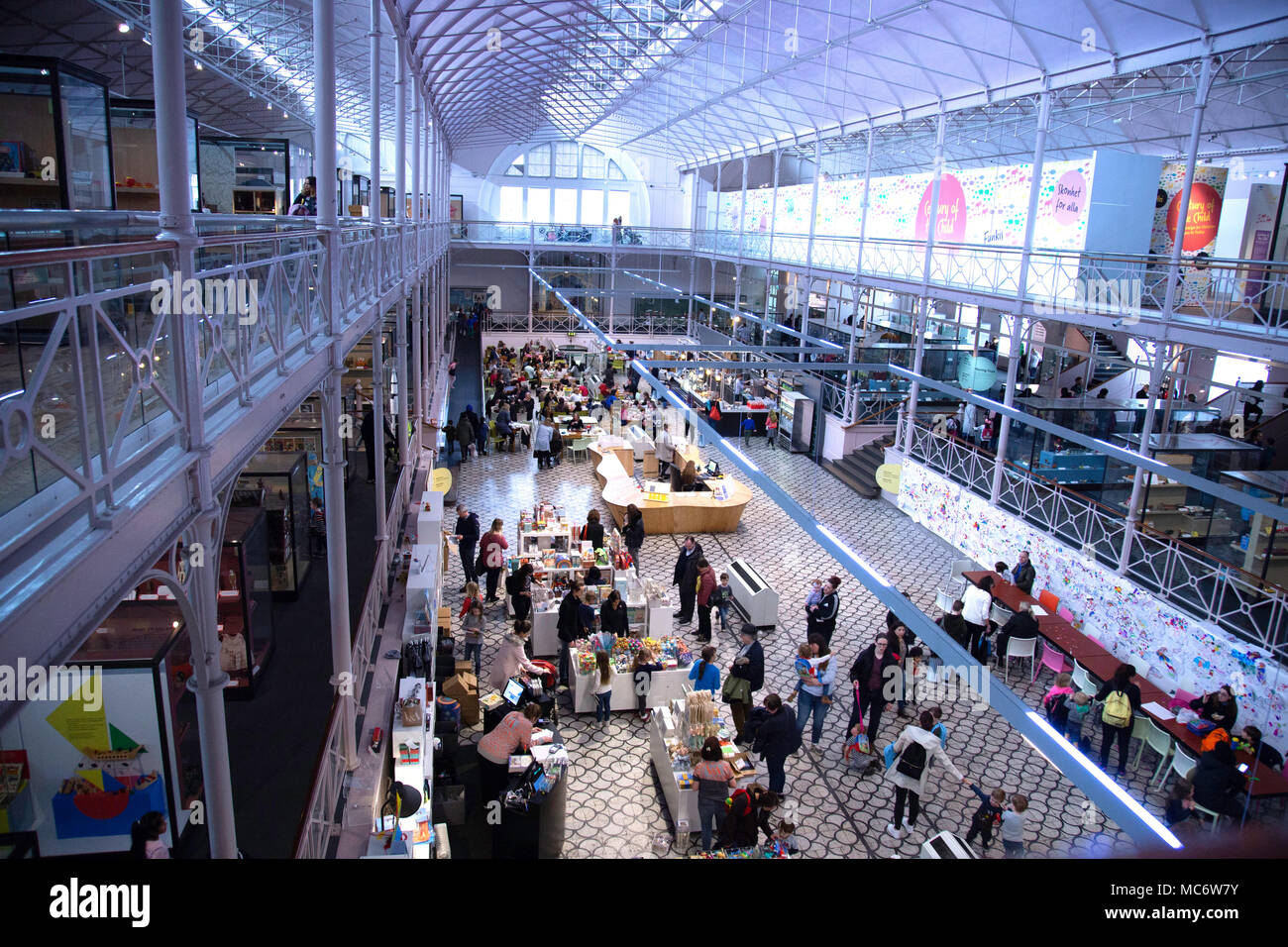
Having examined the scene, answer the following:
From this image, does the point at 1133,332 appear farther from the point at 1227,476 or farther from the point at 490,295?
the point at 490,295

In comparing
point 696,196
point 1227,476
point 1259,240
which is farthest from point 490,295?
point 1227,476

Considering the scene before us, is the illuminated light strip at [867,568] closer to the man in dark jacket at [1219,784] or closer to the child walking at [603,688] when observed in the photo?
the child walking at [603,688]

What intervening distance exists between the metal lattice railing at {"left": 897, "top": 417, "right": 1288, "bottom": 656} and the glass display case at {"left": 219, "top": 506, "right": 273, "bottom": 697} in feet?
36.1

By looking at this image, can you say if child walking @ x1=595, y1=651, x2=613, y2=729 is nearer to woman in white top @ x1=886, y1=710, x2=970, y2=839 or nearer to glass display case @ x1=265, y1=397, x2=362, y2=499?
woman in white top @ x1=886, y1=710, x2=970, y2=839

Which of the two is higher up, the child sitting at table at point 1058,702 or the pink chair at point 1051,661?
the child sitting at table at point 1058,702

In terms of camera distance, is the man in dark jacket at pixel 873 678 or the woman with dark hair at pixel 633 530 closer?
the man in dark jacket at pixel 873 678

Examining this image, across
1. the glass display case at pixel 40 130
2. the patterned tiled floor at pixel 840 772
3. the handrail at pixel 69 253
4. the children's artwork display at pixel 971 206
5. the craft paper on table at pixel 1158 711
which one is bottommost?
the patterned tiled floor at pixel 840 772

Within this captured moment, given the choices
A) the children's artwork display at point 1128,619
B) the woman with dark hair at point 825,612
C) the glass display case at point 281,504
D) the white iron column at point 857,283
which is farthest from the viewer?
the white iron column at point 857,283

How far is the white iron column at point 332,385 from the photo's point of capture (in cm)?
591

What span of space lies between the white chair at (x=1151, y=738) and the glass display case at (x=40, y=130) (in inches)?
442

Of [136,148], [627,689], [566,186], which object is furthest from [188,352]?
[566,186]

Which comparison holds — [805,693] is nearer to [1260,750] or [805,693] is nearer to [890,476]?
[1260,750]

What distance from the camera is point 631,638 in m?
11.0

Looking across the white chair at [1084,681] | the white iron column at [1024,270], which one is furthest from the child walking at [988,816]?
the white iron column at [1024,270]
